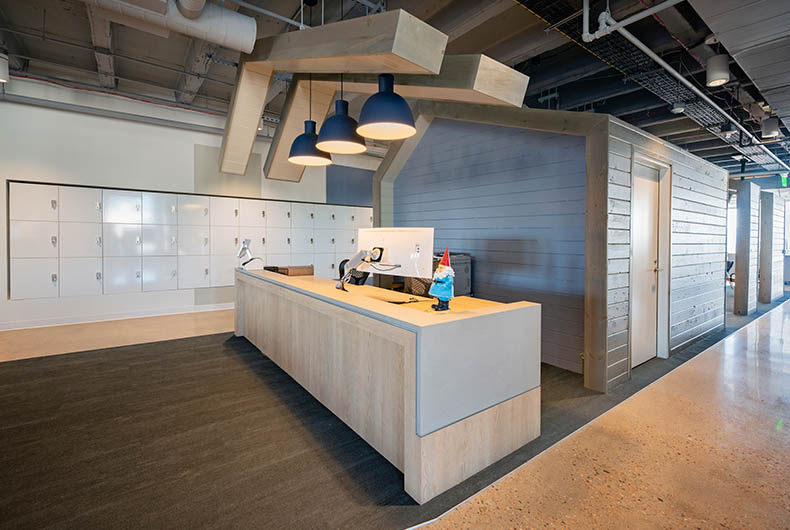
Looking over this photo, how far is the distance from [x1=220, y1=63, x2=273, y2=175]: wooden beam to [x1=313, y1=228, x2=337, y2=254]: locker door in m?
3.44

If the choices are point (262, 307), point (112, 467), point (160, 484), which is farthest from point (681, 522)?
point (262, 307)

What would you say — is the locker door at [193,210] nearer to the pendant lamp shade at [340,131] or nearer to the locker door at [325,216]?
the locker door at [325,216]

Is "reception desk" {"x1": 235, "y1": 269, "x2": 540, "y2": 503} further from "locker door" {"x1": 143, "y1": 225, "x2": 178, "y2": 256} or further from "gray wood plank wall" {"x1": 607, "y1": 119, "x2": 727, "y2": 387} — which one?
"locker door" {"x1": 143, "y1": 225, "x2": 178, "y2": 256}

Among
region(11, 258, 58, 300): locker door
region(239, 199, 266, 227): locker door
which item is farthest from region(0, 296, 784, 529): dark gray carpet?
region(239, 199, 266, 227): locker door

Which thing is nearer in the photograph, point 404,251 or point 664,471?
point 664,471

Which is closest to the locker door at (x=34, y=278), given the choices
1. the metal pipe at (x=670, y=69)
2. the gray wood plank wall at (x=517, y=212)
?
the gray wood plank wall at (x=517, y=212)

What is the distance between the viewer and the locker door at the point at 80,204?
5.69m

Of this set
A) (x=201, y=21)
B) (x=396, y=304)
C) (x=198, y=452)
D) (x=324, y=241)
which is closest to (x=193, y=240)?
(x=324, y=241)

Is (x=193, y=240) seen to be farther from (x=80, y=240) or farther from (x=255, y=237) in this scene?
(x=80, y=240)

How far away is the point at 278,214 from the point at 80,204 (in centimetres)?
315

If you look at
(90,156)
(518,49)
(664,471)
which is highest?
(518,49)

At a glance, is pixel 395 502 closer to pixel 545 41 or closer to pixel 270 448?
pixel 270 448

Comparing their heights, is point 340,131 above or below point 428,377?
above

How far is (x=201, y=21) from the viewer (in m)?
3.06
